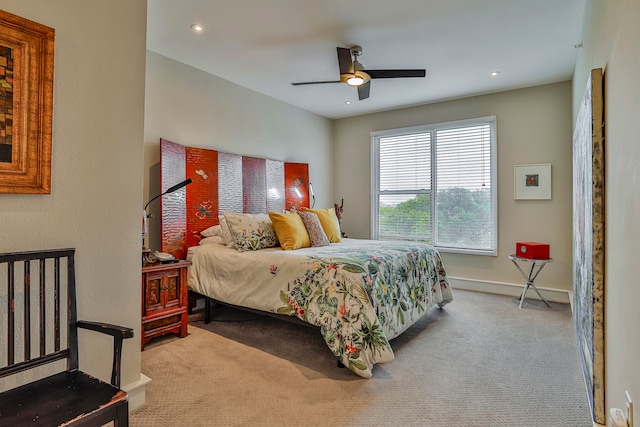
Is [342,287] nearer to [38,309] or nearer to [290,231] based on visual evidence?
[290,231]

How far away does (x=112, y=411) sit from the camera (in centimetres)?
119

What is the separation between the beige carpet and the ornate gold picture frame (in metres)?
1.31

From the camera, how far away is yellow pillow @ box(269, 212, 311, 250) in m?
3.36

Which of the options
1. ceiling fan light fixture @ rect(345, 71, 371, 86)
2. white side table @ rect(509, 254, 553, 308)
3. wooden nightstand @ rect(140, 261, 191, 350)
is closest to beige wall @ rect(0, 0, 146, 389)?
wooden nightstand @ rect(140, 261, 191, 350)

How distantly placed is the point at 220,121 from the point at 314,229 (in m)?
1.78

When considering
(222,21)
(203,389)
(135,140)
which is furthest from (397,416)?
(222,21)

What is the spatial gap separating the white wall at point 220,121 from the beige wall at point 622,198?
11.5 ft

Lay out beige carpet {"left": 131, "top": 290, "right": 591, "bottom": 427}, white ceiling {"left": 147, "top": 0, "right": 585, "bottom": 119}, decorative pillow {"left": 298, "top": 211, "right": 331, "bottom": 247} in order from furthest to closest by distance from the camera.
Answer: decorative pillow {"left": 298, "top": 211, "right": 331, "bottom": 247}, white ceiling {"left": 147, "top": 0, "right": 585, "bottom": 119}, beige carpet {"left": 131, "top": 290, "right": 591, "bottom": 427}

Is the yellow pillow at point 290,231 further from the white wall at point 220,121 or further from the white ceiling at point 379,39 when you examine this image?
the white ceiling at point 379,39

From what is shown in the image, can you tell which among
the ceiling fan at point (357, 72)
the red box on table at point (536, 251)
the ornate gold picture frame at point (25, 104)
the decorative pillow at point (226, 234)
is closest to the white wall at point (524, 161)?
the red box on table at point (536, 251)

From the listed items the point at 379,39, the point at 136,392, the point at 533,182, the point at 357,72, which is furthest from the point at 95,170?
the point at 533,182

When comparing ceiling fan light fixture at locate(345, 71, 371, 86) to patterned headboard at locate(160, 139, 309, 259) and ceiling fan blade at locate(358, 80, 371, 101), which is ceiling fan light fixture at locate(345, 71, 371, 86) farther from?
patterned headboard at locate(160, 139, 309, 259)

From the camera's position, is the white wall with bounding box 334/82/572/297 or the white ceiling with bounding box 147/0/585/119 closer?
the white ceiling with bounding box 147/0/585/119

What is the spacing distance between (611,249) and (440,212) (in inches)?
144
